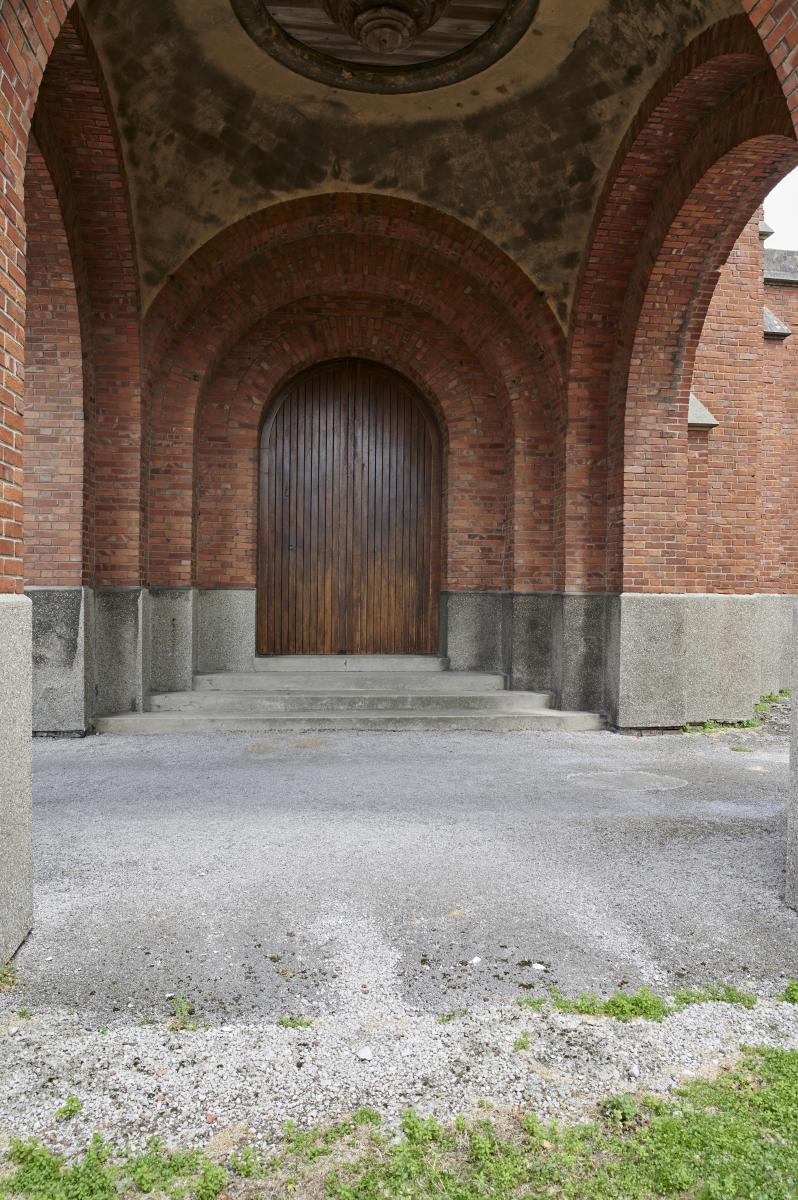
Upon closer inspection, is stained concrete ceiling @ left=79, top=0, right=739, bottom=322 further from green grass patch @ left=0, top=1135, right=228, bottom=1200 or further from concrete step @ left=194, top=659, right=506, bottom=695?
green grass patch @ left=0, top=1135, right=228, bottom=1200

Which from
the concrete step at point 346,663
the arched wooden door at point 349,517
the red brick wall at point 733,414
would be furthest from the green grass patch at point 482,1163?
the arched wooden door at point 349,517

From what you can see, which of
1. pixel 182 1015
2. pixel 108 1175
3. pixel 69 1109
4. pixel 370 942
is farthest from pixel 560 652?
pixel 108 1175

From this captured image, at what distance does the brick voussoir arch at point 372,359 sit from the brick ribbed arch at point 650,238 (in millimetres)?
1216

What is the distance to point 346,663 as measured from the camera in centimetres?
899

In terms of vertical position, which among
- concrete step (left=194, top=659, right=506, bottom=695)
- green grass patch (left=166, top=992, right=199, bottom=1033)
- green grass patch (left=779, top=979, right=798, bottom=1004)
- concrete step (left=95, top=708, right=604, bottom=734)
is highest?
concrete step (left=194, top=659, right=506, bottom=695)

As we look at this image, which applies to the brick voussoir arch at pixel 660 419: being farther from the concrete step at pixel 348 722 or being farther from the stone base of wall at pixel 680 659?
the concrete step at pixel 348 722

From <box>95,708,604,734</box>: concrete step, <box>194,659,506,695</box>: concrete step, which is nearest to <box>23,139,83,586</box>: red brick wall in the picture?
<box>95,708,604,734</box>: concrete step

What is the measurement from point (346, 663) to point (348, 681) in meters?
0.63

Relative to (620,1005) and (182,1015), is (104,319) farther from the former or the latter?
(620,1005)

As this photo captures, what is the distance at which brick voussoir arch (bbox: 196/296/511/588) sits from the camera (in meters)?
8.75

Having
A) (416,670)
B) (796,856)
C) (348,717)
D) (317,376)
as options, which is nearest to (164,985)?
(796,856)

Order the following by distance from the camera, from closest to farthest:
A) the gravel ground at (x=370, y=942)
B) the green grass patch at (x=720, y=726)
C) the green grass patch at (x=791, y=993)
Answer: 1. the gravel ground at (x=370, y=942)
2. the green grass patch at (x=791, y=993)
3. the green grass patch at (x=720, y=726)

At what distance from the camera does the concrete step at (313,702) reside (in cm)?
770

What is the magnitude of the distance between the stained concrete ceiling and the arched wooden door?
7.81 ft
